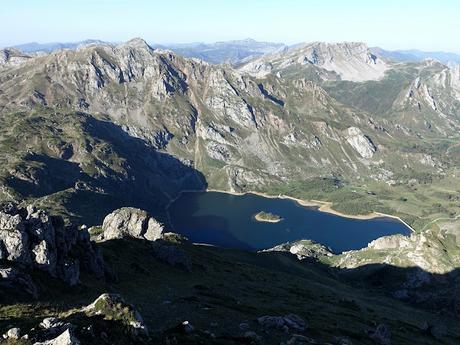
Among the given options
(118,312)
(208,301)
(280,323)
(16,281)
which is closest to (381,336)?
(280,323)

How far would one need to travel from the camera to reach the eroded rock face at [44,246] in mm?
73812

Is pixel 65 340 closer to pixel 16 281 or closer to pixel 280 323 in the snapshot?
pixel 16 281

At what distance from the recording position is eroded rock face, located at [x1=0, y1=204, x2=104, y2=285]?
73.8 meters

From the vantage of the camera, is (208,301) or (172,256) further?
(172,256)

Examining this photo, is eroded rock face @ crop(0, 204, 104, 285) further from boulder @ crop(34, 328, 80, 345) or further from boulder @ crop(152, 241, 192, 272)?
boulder @ crop(34, 328, 80, 345)

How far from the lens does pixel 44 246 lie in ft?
255

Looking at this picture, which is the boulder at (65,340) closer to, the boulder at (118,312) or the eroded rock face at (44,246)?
the boulder at (118,312)

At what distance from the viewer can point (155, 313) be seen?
63094 millimetres

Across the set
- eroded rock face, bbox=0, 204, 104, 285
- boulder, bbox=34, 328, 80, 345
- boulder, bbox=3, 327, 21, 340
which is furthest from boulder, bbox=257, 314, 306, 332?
boulder, bbox=3, 327, 21, 340

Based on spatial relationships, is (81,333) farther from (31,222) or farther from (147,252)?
(147,252)

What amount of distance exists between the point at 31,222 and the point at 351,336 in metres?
58.7

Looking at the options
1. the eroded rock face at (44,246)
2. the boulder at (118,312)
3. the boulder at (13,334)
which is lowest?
the eroded rock face at (44,246)

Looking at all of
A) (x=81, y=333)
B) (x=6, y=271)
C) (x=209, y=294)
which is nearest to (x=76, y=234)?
(x=209, y=294)

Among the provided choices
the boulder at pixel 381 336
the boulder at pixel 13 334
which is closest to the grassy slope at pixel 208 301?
the boulder at pixel 381 336
